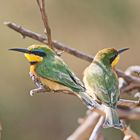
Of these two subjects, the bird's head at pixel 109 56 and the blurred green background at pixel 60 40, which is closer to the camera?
the bird's head at pixel 109 56

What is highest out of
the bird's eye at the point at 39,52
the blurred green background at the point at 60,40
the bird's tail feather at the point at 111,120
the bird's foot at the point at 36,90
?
the blurred green background at the point at 60,40

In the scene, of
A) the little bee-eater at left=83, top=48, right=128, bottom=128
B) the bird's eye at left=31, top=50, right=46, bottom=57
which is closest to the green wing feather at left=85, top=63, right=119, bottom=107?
the little bee-eater at left=83, top=48, right=128, bottom=128

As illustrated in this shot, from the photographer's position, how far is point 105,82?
1.28 metres

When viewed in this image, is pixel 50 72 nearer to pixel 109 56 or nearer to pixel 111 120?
pixel 109 56

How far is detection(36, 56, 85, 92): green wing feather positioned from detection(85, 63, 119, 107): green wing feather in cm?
2

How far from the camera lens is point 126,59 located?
4.34m

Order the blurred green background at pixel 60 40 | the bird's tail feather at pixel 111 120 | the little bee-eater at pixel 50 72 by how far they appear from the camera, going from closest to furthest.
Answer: the bird's tail feather at pixel 111 120, the little bee-eater at pixel 50 72, the blurred green background at pixel 60 40

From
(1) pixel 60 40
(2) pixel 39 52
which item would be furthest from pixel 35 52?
(1) pixel 60 40

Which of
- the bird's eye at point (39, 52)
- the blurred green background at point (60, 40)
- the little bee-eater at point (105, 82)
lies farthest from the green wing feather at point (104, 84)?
the blurred green background at point (60, 40)

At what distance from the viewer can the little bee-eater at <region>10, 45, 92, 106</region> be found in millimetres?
1229

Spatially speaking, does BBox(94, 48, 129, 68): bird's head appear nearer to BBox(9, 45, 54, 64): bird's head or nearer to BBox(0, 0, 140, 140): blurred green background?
BBox(9, 45, 54, 64): bird's head

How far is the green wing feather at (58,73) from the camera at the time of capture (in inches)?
48.6

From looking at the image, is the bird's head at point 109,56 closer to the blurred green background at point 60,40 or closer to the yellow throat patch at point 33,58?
the yellow throat patch at point 33,58

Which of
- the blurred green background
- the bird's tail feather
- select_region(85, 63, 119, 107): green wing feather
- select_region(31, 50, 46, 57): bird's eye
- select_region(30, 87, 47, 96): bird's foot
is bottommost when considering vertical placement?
the bird's tail feather
